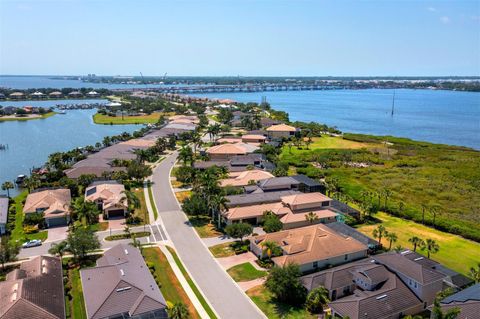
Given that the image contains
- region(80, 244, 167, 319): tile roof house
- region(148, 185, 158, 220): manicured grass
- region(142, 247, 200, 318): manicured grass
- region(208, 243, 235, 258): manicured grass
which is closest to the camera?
region(80, 244, 167, 319): tile roof house

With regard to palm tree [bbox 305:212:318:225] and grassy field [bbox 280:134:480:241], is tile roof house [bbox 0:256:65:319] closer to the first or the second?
palm tree [bbox 305:212:318:225]

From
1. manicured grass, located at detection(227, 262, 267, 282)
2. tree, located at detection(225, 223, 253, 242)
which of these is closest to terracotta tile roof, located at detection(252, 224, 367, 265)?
tree, located at detection(225, 223, 253, 242)

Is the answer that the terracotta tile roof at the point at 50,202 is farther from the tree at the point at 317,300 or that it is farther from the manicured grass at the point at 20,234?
the tree at the point at 317,300

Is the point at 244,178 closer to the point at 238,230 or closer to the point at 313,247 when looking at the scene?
the point at 238,230

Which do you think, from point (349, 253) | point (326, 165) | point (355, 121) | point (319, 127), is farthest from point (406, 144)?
point (349, 253)

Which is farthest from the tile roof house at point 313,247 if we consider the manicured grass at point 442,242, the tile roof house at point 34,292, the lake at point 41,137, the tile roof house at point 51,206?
the lake at point 41,137

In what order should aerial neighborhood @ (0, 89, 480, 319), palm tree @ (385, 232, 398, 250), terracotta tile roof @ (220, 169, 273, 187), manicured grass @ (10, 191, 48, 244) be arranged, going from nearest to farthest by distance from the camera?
aerial neighborhood @ (0, 89, 480, 319)
palm tree @ (385, 232, 398, 250)
manicured grass @ (10, 191, 48, 244)
terracotta tile roof @ (220, 169, 273, 187)

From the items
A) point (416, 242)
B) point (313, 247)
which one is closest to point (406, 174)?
point (416, 242)
